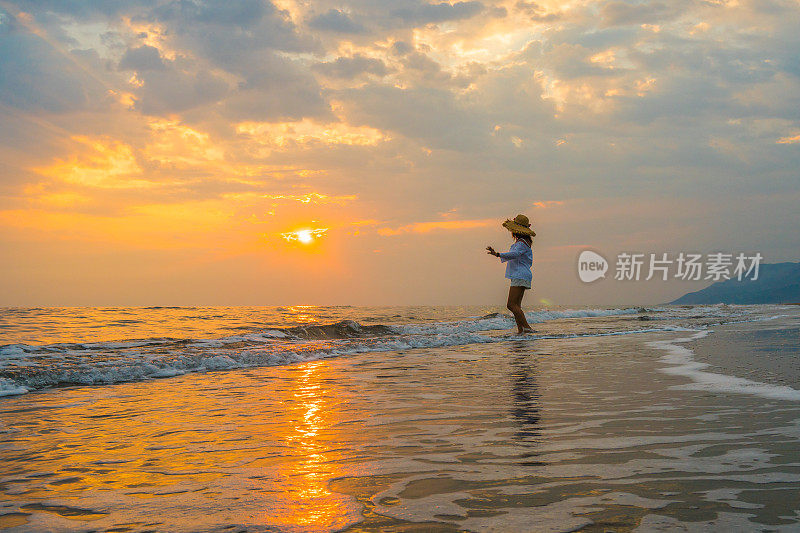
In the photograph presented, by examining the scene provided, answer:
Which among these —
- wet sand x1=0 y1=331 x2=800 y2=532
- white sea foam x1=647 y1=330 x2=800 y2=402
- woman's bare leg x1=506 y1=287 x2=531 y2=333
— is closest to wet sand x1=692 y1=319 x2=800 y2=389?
white sea foam x1=647 y1=330 x2=800 y2=402

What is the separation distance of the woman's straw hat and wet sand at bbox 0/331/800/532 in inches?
382

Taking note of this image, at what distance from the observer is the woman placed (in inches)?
614

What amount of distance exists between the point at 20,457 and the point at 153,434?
82cm

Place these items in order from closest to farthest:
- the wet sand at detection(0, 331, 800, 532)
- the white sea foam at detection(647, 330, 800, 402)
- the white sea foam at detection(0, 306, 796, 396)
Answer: the wet sand at detection(0, 331, 800, 532) → the white sea foam at detection(647, 330, 800, 402) → the white sea foam at detection(0, 306, 796, 396)

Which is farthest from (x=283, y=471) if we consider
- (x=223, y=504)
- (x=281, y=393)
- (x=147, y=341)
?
(x=147, y=341)

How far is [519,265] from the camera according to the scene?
15.9 metres

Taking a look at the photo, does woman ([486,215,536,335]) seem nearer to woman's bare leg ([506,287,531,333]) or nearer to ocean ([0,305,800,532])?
woman's bare leg ([506,287,531,333])

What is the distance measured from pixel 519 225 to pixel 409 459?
13343 mm

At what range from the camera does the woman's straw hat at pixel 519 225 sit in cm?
1597

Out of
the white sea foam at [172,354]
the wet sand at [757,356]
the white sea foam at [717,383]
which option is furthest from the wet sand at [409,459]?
the white sea foam at [172,354]

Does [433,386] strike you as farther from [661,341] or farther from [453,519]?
[661,341]

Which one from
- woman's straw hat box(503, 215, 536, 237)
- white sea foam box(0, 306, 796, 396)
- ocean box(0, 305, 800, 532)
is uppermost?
woman's straw hat box(503, 215, 536, 237)

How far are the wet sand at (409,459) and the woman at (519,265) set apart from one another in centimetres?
911

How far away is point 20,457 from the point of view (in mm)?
3660
